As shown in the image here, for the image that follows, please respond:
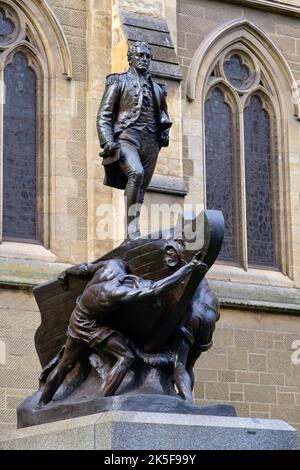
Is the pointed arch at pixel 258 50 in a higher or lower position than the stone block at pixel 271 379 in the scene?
higher

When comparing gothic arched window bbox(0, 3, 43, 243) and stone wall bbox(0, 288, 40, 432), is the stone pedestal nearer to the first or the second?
stone wall bbox(0, 288, 40, 432)

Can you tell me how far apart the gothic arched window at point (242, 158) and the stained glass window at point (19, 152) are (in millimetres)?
2893

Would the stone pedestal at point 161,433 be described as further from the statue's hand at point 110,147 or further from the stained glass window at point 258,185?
the stained glass window at point 258,185

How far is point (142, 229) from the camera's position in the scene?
664 inches

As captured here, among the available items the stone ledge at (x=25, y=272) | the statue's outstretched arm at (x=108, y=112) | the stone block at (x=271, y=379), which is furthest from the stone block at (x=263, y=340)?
the statue's outstretched arm at (x=108, y=112)

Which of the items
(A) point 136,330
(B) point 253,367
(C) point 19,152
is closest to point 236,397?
(B) point 253,367

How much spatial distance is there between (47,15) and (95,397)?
933cm

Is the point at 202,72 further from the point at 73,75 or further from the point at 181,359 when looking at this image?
the point at 181,359

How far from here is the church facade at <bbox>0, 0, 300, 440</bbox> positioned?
1731cm

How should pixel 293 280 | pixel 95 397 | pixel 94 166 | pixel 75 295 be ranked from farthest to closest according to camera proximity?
pixel 293 280 → pixel 94 166 → pixel 75 295 → pixel 95 397

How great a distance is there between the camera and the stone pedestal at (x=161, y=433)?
9.07m

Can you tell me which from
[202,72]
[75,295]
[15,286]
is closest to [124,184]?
[75,295]

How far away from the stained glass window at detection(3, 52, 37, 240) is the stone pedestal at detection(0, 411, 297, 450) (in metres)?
7.84

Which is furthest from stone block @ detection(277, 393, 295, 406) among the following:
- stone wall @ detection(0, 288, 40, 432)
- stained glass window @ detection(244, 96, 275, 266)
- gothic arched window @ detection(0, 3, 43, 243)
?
gothic arched window @ detection(0, 3, 43, 243)
